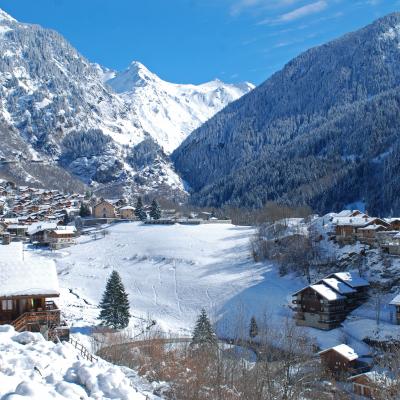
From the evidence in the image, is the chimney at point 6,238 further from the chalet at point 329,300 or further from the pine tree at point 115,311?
the chalet at point 329,300

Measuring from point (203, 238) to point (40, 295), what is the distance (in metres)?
73.3

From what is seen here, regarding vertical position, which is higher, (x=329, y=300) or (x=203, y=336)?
(x=203, y=336)

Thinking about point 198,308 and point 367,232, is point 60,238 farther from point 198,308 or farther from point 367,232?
point 367,232

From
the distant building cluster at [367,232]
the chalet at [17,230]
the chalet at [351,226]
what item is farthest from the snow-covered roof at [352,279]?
the chalet at [17,230]

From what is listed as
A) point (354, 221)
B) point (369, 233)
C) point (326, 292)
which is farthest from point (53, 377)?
point (354, 221)

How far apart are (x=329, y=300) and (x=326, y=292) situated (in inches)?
69.7

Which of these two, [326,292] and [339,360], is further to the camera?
[326,292]

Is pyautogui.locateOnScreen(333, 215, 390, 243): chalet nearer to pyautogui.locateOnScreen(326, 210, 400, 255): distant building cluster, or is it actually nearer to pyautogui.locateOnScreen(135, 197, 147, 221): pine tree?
pyautogui.locateOnScreen(326, 210, 400, 255): distant building cluster

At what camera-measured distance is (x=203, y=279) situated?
76.9m

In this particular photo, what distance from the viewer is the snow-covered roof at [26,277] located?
27922 mm

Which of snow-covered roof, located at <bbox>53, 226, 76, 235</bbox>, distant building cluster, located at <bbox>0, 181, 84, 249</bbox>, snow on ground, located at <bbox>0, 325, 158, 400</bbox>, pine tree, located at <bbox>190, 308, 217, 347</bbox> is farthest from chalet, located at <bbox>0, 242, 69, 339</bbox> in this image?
snow-covered roof, located at <bbox>53, 226, 76, 235</bbox>

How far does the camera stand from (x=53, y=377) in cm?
1503

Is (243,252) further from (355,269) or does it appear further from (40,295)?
(40,295)

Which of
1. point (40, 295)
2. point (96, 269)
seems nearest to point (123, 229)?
point (96, 269)
